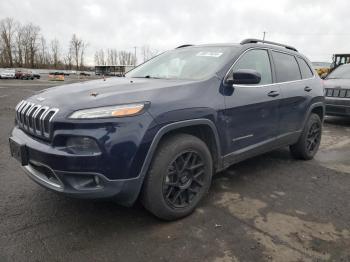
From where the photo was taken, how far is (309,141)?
16.1 ft

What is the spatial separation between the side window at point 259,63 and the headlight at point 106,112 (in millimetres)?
1560

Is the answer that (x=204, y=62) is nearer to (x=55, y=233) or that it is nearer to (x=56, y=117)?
(x=56, y=117)

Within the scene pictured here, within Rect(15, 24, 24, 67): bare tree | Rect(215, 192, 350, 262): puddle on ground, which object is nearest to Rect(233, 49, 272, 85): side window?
Rect(215, 192, 350, 262): puddle on ground

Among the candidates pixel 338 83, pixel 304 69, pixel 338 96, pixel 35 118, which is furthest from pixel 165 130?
pixel 338 83

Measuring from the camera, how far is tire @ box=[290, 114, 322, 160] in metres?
4.71

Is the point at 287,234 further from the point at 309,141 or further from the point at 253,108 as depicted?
the point at 309,141

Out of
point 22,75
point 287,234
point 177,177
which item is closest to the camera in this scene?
point 287,234

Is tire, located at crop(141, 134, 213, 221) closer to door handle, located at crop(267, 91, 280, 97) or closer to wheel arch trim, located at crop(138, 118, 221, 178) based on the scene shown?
wheel arch trim, located at crop(138, 118, 221, 178)

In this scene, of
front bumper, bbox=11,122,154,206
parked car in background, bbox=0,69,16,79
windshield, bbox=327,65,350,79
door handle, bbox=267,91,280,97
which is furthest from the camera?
parked car in background, bbox=0,69,16,79

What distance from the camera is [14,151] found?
2.90m

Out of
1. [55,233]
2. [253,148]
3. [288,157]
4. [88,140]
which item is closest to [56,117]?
[88,140]

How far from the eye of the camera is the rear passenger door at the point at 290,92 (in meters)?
4.09

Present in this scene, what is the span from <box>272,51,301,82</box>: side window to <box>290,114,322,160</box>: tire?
30.7 inches

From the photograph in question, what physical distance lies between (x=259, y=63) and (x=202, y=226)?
2.15m
